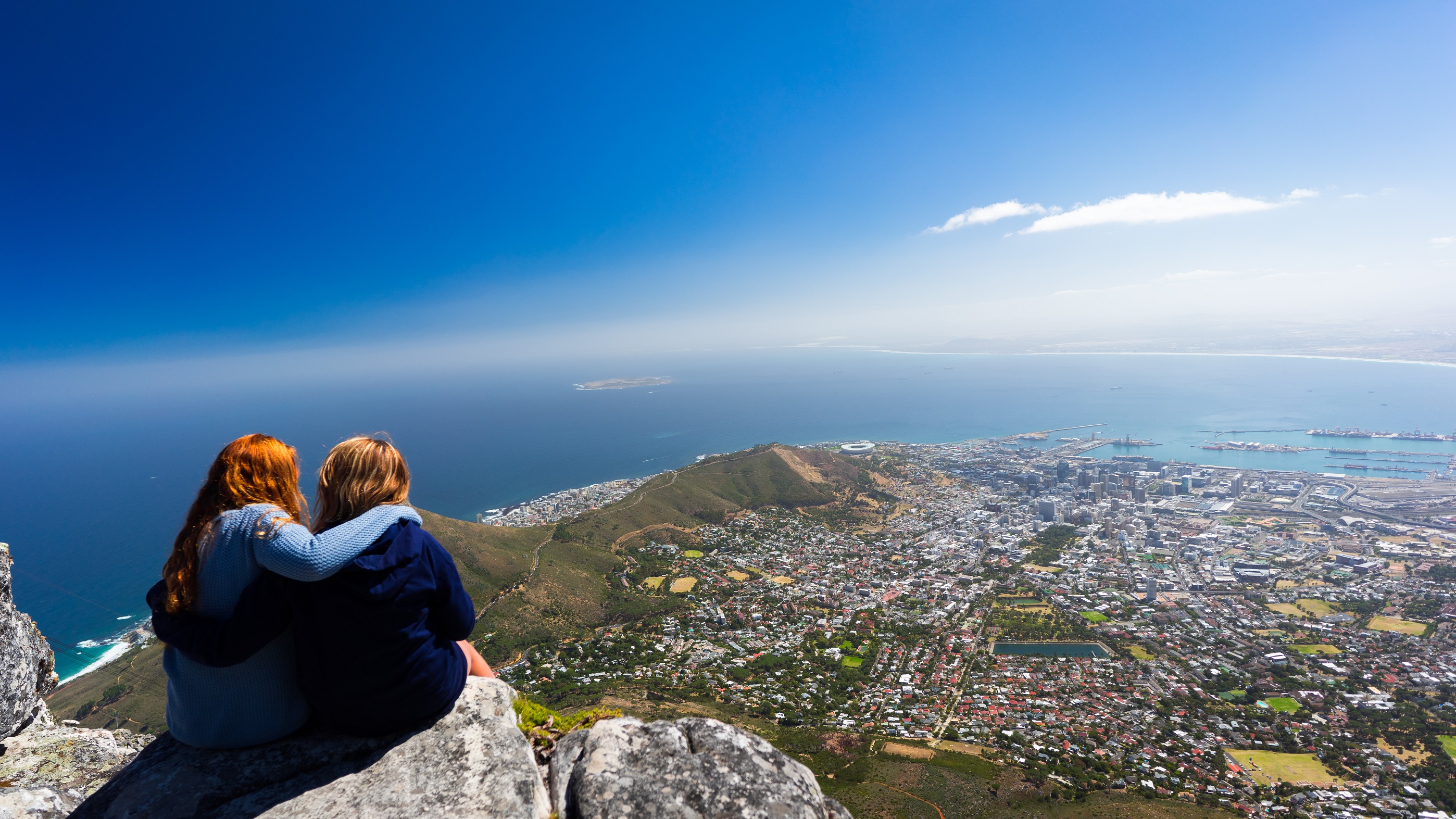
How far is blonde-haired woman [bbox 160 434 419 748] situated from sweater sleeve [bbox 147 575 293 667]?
4 centimetres

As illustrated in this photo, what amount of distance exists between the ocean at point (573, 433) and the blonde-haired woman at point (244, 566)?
84.8 feet

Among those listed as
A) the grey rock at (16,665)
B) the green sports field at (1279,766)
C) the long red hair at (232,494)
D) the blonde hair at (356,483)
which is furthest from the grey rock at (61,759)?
the green sports field at (1279,766)

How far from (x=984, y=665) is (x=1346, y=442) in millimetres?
97939

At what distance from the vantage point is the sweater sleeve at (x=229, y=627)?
235cm

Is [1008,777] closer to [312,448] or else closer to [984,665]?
[984,665]

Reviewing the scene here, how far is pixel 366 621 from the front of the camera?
2.49 meters

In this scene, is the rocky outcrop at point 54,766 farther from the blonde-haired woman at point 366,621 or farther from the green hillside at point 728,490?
the green hillside at point 728,490

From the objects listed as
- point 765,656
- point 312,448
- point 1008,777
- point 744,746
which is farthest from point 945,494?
point 312,448

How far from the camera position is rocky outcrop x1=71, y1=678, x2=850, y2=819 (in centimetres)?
246

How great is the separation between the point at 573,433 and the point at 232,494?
124 m

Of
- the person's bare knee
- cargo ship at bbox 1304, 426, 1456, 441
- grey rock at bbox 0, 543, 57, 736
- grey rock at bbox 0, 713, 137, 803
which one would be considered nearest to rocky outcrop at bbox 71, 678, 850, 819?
the person's bare knee

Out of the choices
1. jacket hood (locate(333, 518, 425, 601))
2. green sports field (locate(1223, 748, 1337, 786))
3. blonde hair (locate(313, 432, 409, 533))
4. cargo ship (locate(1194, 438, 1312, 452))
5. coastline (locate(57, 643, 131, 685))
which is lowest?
coastline (locate(57, 643, 131, 685))

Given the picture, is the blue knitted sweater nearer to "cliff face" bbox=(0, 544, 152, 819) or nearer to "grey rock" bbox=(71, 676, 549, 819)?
"grey rock" bbox=(71, 676, 549, 819)

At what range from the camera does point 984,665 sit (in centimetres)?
2597
